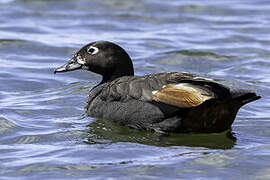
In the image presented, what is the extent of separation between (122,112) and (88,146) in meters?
0.94

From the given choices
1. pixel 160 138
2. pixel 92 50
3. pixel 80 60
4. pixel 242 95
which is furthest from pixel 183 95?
pixel 80 60

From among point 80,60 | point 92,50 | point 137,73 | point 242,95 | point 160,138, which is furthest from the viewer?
point 137,73

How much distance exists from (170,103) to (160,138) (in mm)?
616

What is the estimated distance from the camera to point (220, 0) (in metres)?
19.5

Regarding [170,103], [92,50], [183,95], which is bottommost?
[170,103]

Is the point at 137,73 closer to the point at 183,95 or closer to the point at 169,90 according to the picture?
the point at 169,90

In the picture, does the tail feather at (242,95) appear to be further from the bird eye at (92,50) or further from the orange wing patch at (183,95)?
the bird eye at (92,50)

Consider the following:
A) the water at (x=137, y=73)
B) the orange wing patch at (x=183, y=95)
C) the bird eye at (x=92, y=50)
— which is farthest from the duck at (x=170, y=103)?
the bird eye at (x=92, y=50)

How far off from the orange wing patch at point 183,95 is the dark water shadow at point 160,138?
55 cm

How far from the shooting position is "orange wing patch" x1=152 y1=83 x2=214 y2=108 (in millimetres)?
8013

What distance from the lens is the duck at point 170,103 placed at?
8.14 metres

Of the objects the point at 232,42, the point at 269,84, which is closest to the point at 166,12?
the point at 232,42

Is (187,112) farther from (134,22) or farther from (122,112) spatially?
(134,22)

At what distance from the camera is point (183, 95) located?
8141mm
